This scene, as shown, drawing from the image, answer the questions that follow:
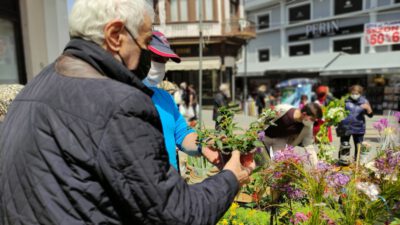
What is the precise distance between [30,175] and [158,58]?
1328 mm

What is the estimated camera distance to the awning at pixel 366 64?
16953 millimetres

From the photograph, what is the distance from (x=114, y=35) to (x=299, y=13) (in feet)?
87.0

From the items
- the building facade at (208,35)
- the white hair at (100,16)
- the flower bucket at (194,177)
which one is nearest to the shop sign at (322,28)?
the building facade at (208,35)

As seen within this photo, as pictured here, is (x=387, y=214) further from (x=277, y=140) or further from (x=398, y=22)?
(x=398, y=22)

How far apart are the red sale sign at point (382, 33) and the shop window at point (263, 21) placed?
9984 mm

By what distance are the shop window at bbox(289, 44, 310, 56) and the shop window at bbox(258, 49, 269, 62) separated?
2.42 meters

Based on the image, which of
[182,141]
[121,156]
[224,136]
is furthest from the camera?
[182,141]

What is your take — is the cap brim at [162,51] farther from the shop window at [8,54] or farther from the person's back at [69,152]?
the shop window at [8,54]

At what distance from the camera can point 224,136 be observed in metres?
1.52

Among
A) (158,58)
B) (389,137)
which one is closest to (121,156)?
(158,58)

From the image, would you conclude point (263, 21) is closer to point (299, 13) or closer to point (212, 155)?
point (299, 13)

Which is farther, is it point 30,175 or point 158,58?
point 158,58

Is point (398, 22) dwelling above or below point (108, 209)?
above

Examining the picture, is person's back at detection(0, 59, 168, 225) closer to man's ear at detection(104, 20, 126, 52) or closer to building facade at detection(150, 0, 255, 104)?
man's ear at detection(104, 20, 126, 52)
